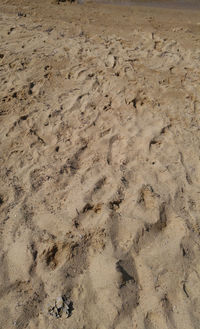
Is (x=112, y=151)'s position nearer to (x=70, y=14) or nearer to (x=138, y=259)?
(x=138, y=259)

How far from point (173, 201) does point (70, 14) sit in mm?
4699

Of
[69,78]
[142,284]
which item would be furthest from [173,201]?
[69,78]

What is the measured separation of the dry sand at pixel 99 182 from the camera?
1.98m

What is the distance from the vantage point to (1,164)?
2.78 m

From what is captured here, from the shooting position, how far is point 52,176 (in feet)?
8.81

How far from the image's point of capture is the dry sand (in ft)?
6.48

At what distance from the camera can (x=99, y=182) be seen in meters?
2.65

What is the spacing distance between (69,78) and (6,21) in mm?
2336

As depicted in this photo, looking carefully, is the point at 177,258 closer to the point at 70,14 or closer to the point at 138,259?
the point at 138,259

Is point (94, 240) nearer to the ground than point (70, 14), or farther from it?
nearer to the ground

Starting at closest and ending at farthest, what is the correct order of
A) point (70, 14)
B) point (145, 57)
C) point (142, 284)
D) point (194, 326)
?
point (194, 326) → point (142, 284) → point (145, 57) → point (70, 14)

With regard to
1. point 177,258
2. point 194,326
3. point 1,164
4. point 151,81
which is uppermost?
point 151,81

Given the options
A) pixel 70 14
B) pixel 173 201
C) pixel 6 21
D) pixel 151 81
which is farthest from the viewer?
pixel 70 14

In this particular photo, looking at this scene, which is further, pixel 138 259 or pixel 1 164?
pixel 1 164
